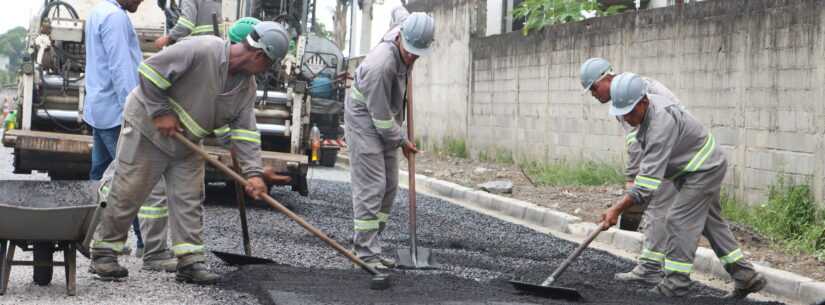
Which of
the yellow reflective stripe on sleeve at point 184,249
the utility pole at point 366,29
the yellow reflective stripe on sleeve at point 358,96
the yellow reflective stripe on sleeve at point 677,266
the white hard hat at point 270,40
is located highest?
the utility pole at point 366,29

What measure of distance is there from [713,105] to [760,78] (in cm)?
100

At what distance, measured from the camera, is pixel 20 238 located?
588cm

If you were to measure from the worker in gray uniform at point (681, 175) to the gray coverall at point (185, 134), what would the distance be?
2.21 metres

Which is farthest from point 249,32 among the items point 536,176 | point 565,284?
point 536,176

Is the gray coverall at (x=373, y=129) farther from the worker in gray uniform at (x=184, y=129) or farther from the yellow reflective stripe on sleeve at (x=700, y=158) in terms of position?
the yellow reflective stripe on sleeve at (x=700, y=158)

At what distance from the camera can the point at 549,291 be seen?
22.1ft

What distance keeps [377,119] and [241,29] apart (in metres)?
1.06

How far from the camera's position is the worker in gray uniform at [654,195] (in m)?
7.44

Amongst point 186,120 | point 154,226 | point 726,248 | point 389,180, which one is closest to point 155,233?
point 154,226

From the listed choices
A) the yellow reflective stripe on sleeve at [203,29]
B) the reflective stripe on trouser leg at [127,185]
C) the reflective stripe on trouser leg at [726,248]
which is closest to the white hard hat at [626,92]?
the reflective stripe on trouser leg at [726,248]

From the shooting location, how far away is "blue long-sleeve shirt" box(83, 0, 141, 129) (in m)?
7.29

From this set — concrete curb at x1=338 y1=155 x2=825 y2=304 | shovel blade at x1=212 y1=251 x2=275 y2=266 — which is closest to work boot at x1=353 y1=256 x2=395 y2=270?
shovel blade at x1=212 y1=251 x2=275 y2=266

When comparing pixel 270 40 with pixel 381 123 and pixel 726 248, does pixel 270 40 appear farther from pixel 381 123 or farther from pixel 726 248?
pixel 726 248

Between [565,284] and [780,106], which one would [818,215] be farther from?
[565,284]
